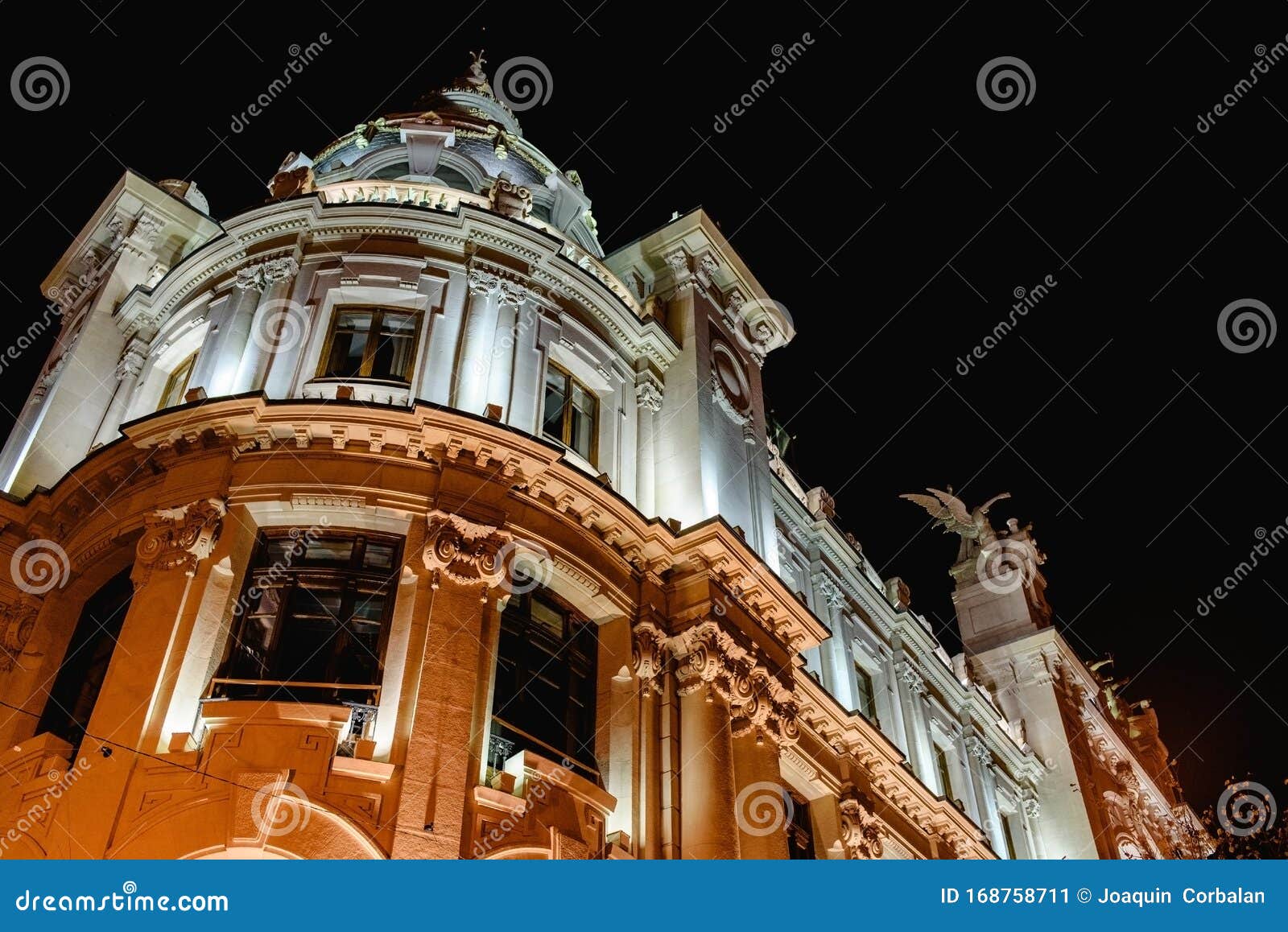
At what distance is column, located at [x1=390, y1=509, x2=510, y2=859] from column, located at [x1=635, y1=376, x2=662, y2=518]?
5.30 m

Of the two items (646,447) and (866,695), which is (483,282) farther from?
(866,695)

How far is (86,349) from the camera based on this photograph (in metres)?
28.7

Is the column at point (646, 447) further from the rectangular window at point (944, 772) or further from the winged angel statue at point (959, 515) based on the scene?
the winged angel statue at point (959, 515)

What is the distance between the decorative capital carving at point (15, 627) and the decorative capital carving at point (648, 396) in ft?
43.9

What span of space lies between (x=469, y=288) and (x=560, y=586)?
7.69m

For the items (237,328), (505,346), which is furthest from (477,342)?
(237,328)

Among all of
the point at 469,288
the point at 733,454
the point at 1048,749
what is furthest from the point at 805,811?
the point at 1048,749

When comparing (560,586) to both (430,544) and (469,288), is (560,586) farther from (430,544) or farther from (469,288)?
(469,288)

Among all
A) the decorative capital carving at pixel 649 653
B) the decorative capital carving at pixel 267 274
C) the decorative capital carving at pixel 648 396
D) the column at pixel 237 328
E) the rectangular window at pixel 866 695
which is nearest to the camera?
the decorative capital carving at pixel 649 653

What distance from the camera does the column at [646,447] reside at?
26.7m

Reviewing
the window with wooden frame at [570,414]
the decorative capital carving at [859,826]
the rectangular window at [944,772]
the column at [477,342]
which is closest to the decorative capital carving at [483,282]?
the column at [477,342]

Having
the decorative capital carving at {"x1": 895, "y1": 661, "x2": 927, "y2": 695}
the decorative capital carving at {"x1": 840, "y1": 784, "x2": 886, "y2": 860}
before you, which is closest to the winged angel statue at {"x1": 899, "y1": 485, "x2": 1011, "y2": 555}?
the decorative capital carving at {"x1": 895, "y1": 661, "x2": 927, "y2": 695}

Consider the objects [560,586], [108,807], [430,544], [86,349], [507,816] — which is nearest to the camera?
[108,807]

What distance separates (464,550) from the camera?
817 inches
